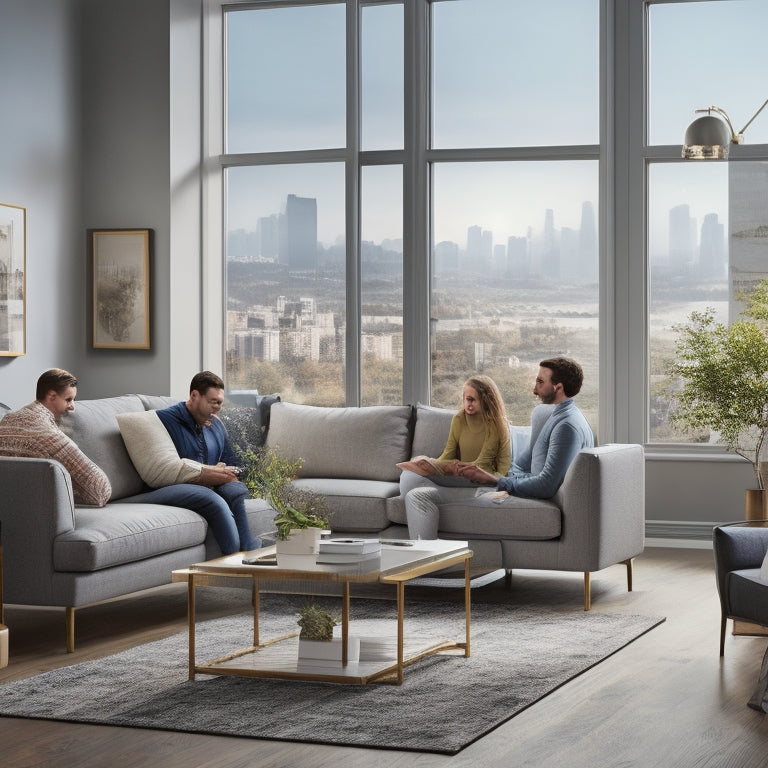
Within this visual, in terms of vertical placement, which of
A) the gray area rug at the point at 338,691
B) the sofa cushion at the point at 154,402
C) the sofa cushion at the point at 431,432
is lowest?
the gray area rug at the point at 338,691

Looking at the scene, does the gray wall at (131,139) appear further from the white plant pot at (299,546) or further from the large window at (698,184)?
the white plant pot at (299,546)

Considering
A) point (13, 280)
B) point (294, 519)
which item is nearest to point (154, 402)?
point (13, 280)

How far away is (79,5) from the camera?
25.2 feet

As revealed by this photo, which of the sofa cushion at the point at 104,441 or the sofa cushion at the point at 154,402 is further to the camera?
the sofa cushion at the point at 154,402

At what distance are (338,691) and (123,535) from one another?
4.26 feet

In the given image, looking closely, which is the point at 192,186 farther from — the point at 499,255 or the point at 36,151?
the point at 499,255

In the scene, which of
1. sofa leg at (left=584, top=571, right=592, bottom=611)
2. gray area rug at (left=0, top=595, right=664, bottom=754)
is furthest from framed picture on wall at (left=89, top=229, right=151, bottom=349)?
sofa leg at (left=584, top=571, right=592, bottom=611)

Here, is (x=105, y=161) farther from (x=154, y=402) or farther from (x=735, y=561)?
(x=735, y=561)

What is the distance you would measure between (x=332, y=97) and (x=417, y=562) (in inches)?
172

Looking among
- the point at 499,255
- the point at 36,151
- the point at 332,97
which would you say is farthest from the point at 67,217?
the point at 499,255

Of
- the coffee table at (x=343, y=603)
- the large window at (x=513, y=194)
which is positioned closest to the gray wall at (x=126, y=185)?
the large window at (x=513, y=194)

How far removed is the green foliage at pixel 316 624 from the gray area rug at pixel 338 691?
17 cm

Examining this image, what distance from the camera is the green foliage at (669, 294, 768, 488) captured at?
667 cm

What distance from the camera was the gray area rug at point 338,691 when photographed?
142 inches
